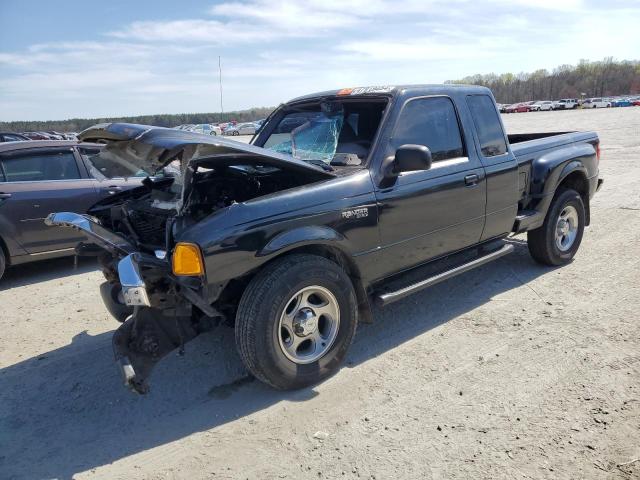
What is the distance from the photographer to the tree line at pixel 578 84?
110 meters

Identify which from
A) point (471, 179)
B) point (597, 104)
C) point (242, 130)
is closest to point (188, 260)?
point (471, 179)

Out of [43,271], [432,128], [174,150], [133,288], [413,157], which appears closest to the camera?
[133,288]

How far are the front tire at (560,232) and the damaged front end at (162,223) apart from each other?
10.2 feet

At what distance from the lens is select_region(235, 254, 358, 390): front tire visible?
10.3 ft

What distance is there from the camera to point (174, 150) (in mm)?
2922

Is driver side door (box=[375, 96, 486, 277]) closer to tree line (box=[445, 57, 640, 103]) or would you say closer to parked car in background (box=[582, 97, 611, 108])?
parked car in background (box=[582, 97, 611, 108])

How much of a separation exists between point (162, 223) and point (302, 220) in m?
1.21

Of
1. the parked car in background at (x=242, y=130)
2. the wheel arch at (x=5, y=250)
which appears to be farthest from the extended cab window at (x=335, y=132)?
the parked car in background at (x=242, y=130)

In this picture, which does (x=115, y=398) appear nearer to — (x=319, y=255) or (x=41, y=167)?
(x=319, y=255)

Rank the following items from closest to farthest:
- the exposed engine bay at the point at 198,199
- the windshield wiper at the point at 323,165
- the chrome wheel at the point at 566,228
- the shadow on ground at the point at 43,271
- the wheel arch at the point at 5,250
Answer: the exposed engine bay at the point at 198,199 → the windshield wiper at the point at 323,165 → the chrome wheel at the point at 566,228 → the wheel arch at the point at 5,250 → the shadow on ground at the point at 43,271

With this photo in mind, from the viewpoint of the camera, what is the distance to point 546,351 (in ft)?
12.4

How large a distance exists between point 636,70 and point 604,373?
132 m

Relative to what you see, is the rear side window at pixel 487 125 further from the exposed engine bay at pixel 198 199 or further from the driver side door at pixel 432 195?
the exposed engine bay at pixel 198 199

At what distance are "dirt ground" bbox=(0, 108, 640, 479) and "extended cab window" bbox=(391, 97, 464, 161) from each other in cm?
151
